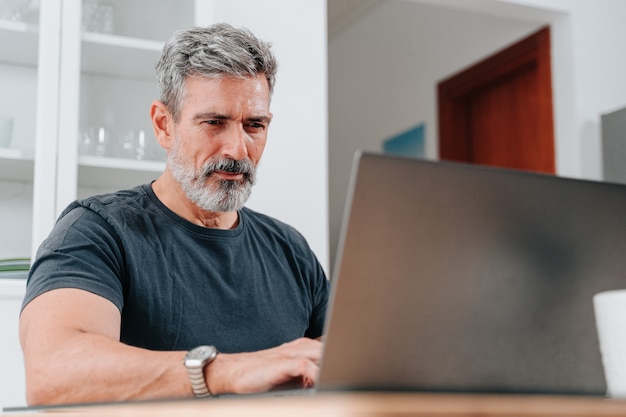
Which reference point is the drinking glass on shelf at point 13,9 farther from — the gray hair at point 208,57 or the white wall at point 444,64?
the white wall at point 444,64

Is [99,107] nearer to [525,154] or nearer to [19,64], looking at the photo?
[19,64]

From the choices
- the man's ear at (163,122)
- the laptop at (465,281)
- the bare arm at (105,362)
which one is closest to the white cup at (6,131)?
the man's ear at (163,122)

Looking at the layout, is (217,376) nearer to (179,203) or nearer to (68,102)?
(179,203)

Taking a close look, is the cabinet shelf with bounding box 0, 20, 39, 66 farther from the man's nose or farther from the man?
the man's nose

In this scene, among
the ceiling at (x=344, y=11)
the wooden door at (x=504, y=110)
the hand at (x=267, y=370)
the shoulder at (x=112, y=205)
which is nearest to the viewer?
the hand at (x=267, y=370)

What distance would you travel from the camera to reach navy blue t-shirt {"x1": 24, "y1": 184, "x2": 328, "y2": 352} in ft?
4.64

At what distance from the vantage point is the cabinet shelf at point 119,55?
8.05 feet

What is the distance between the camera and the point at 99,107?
8.14 ft

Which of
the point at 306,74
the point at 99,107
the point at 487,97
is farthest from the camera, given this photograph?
the point at 487,97

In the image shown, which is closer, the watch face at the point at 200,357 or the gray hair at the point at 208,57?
the watch face at the point at 200,357

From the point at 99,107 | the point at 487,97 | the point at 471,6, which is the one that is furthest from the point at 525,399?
the point at 487,97

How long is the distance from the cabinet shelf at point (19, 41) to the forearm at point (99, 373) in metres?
1.39

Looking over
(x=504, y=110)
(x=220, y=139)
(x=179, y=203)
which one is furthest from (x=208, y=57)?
(x=504, y=110)

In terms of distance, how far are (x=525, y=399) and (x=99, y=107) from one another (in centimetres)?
204
